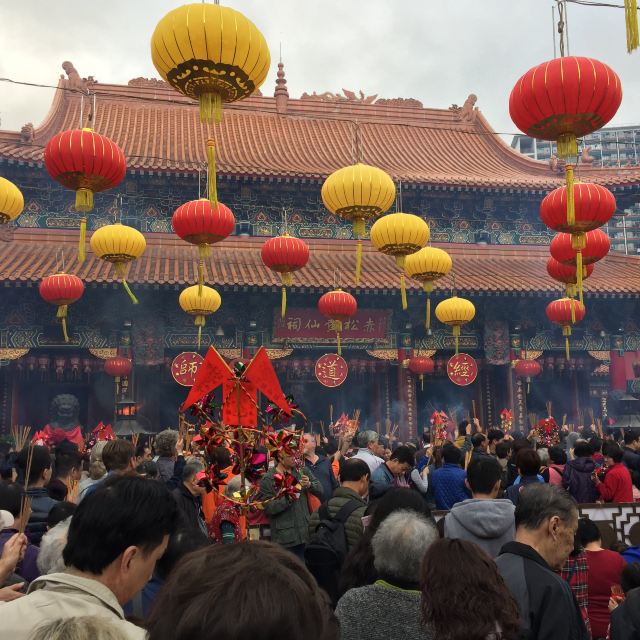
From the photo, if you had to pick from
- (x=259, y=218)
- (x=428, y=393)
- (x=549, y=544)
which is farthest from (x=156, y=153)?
(x=549, y=544)

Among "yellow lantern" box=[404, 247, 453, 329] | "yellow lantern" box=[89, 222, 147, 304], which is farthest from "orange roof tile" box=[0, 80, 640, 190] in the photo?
"yellow lantern" box=[89, 222, 147, 304]

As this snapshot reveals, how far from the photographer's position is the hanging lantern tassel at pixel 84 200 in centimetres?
652

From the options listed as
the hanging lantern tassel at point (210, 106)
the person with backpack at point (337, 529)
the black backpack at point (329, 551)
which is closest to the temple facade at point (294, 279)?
the hanging lantern tassel at point (210, 106)

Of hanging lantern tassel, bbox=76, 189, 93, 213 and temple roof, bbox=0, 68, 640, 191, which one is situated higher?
temple roof, bbox=0, 68, 640, 191

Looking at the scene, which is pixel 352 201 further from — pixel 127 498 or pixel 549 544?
pixel 127 498

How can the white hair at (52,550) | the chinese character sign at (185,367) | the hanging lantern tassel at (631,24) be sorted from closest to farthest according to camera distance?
1. the white hair at (52,550)
2. the hanging lantern tassel at (631,24)
3. the chinese character sign at (185,367)

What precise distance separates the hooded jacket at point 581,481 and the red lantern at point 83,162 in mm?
5011

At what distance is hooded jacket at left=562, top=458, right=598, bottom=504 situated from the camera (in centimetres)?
542

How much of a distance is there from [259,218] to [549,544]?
41.9 feet

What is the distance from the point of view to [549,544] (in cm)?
244

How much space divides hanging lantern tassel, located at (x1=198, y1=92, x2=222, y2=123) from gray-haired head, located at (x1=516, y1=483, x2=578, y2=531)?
397 cm

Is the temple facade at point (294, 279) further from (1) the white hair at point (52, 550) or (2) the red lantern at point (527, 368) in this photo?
(1) the white hair at point (52, 550)

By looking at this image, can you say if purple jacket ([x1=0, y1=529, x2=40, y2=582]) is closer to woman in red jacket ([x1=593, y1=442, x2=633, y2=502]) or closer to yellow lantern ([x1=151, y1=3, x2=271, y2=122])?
yellow lantern ([x1=151, y1=3, x2=271, y2=122])

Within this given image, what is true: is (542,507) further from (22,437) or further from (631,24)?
(22,437)
